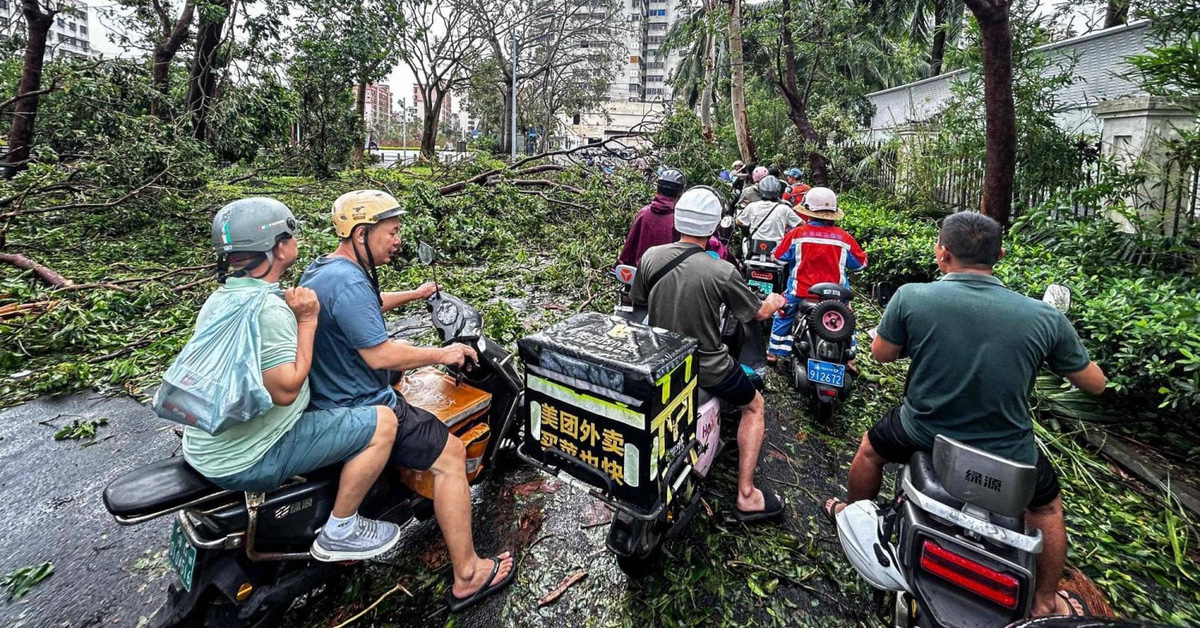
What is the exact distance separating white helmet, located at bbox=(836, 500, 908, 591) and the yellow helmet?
7.75 feet

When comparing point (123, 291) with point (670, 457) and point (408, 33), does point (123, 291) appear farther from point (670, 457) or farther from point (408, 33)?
point (408, 33)

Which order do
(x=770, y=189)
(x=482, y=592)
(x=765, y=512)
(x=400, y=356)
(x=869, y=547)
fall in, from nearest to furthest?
(x=869, y=547), (x=400, y=356), (x=482, y=592), (x=765, y=512), (x=770, y=189)

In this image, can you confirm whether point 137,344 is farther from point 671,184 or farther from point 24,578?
point 671,184

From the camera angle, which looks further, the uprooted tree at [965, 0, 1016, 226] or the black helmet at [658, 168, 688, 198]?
the uprooted tree at [965, 0, 1016, 226]

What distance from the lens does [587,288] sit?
711 cm

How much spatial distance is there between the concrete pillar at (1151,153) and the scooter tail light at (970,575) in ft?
18.5

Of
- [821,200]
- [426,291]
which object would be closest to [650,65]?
[821,200]

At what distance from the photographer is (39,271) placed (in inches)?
244

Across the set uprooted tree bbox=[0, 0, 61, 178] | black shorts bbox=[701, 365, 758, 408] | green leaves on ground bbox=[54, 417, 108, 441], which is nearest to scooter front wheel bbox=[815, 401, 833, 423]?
black shorts bbox=[701, 365, 758, 408]

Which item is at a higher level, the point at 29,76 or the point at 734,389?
the point at 29,76

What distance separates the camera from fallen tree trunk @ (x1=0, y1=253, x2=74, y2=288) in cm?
606

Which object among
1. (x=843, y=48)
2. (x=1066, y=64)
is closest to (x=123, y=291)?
(x=1066, y=64)

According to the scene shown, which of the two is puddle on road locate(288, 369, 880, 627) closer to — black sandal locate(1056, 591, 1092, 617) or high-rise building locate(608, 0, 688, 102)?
black sandal locate(1056, 591, 1092, 617)

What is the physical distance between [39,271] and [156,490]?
6.54 m
